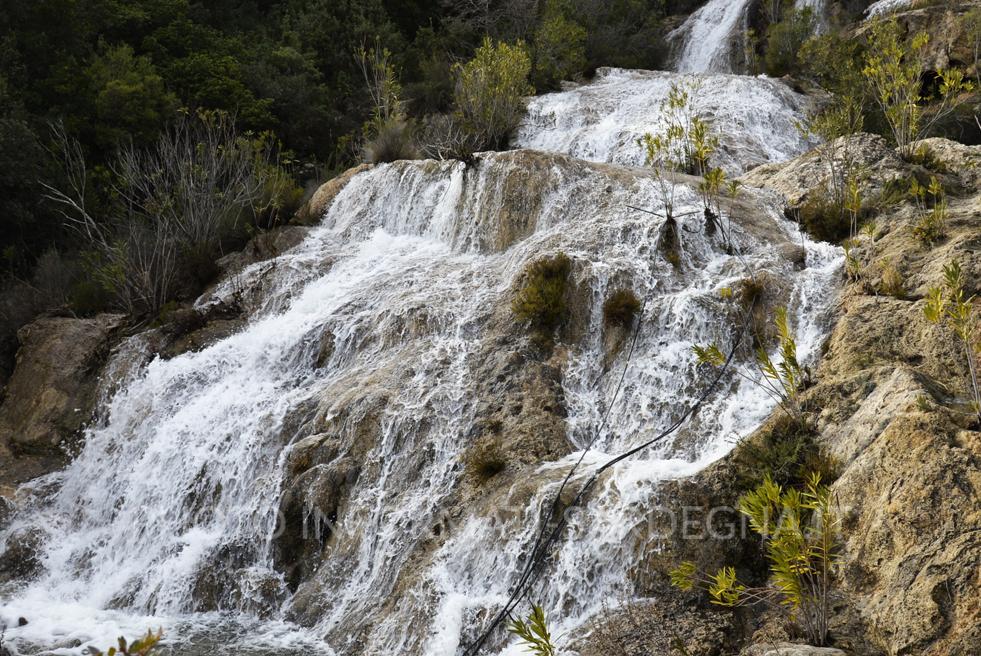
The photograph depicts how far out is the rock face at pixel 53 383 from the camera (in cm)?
1127

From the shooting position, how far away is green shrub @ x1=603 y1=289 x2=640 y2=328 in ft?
30.3

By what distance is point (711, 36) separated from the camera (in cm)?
2378

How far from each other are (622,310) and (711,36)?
1773 centimetres

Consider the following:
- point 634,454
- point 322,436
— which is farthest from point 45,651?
point 634,454

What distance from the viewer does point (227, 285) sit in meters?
13.3

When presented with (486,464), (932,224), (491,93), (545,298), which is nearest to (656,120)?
(491,93)

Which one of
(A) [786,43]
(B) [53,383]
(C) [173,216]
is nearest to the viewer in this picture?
(B) [53,383]

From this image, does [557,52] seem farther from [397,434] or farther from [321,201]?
[397,434]

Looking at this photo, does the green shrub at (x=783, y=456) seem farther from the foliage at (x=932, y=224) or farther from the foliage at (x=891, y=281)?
the foliage at (x=932, y=224)

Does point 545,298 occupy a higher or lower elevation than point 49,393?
higher

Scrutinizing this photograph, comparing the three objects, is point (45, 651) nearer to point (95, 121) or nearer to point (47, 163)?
point (47, 163)

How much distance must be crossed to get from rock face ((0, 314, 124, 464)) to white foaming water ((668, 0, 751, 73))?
Result: 58.9 ft

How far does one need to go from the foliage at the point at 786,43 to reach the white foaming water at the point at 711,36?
7.63ft

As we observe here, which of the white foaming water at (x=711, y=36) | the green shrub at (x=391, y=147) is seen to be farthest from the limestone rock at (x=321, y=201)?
the white foaming water at (x=711, y=36)
